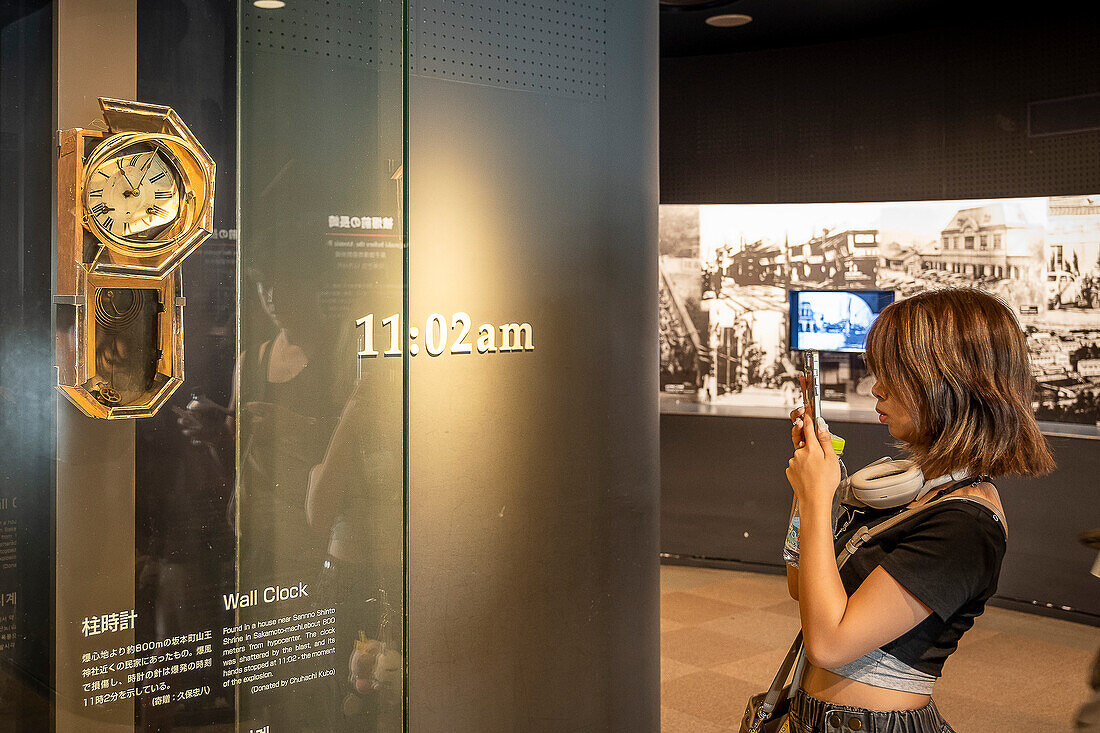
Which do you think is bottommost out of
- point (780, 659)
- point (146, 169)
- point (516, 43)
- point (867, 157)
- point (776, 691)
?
point (780, 659)

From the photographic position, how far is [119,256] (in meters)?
1.33

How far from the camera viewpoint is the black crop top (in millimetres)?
1523

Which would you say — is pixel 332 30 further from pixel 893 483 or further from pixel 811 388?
pixel 893 483

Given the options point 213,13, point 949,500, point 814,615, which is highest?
point 213,13

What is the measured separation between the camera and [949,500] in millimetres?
1592

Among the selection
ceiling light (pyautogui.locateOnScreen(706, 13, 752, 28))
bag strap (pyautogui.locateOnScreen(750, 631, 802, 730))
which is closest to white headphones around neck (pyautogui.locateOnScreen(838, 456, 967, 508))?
bag strap (pyautogui.locateOnScreen(750, 631, 802, 730))

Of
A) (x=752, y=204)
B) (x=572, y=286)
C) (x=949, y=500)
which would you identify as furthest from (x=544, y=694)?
(x=752, y=204)

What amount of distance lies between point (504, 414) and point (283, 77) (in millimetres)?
1836

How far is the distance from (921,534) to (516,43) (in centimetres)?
211

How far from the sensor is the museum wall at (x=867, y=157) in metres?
5.53

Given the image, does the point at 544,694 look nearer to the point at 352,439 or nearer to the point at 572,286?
the point at 572,286

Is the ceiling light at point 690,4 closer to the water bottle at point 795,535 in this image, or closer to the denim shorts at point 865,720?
the water bottle at point 795,535

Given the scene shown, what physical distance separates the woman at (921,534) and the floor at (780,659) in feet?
7.68

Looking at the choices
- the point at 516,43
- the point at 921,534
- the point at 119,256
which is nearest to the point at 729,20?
the point at 516,43
